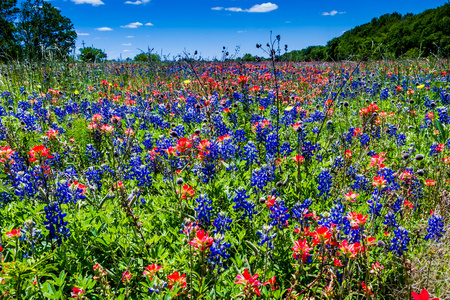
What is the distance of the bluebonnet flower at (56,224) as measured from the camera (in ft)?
6.73

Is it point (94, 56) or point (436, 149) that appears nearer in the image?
point (436, 149)

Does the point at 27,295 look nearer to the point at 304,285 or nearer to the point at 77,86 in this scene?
the point at 304,285

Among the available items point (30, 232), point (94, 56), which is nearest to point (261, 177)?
point (30, 232)

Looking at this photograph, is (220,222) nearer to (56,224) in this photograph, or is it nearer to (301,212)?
(301,212)

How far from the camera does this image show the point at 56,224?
210 cm

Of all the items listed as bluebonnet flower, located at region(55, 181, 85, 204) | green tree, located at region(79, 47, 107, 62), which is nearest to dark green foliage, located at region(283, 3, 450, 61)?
green tree, located at region(79, 47, 107, 62)

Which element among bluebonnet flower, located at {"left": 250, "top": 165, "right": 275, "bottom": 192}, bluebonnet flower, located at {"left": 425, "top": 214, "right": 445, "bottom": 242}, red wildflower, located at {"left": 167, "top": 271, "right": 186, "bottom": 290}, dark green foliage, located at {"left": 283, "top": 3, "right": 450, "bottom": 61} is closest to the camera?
red wildflower, located at {"left": 167, "top": 271, "right": 186, "bottom": 290}

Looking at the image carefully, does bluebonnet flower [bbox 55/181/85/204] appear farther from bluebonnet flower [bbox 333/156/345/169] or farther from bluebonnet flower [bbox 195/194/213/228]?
bluebonnet flower [bbox 333/156/345/169]

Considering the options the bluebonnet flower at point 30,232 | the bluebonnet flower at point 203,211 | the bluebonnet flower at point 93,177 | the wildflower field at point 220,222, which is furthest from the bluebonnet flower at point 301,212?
the bluebonnet flower at point 93,177

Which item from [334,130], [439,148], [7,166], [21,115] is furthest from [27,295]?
[334,130]

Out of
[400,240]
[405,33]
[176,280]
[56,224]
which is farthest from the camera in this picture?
[405,33]

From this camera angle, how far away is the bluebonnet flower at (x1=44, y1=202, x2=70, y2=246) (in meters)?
2.05

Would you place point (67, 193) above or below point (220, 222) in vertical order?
above

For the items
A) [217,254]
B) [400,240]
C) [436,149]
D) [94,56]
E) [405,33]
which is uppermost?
[405,33]
